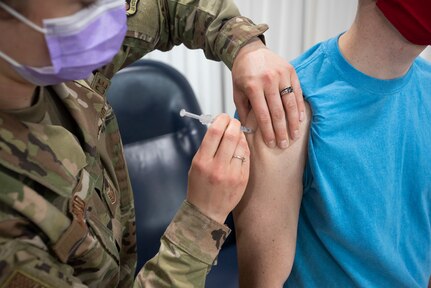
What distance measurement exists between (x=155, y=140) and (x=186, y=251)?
0.98 metres

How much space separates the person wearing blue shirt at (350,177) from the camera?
97cm

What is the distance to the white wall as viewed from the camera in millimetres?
2279

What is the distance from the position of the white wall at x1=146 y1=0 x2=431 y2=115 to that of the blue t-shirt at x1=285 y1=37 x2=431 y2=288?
4.24 feet

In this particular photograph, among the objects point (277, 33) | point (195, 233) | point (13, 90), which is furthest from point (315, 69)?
point (277, 33)

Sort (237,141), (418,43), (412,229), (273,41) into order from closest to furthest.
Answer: (237,141) < (418,43) < (412,229) < (273,41)

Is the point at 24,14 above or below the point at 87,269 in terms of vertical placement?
above

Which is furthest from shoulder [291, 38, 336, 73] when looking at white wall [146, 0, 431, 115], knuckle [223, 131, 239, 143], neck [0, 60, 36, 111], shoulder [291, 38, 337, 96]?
white wall [146, 0, 431, 115]

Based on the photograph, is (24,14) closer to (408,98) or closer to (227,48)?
(227,48)

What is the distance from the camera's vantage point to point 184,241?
2.51ft

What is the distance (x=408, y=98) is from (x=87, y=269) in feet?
2.68

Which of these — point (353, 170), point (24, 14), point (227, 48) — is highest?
point (24, 14)

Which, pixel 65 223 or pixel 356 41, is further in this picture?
pixel 356 41

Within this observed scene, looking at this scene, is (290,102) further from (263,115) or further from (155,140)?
(155,140)

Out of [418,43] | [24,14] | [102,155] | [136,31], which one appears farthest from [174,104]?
[24,14]
